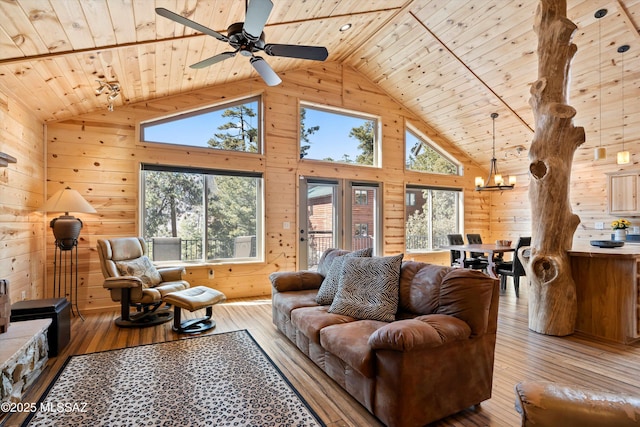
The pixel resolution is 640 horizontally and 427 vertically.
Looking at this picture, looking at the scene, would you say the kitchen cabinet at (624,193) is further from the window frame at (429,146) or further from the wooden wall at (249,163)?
the window frame at (429,146)

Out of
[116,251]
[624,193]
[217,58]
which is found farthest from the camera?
[624,193]

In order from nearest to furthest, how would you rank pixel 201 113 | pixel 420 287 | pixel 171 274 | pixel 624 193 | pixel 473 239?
pixel 420 287 < pixel 171 274 < pixel 201 113 < pixel 624 193 < pixel 473 239

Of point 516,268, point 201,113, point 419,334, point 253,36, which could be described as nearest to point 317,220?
point 201,113

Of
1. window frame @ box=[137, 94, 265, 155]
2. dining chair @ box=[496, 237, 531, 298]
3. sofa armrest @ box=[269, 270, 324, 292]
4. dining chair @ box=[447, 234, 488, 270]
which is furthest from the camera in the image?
dining chair @ box=[447, 234, 488, 270]

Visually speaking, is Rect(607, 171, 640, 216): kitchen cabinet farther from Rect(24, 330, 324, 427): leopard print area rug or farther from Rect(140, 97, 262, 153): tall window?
Rect(24, 330, 324, 427): leopard print area rug

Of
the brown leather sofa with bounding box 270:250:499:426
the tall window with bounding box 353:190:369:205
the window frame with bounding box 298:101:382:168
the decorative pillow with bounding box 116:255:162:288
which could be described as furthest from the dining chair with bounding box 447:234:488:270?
the decorative pillow with bounding box 116:255:162:288

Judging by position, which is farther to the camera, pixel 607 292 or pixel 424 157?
pixel 424 157

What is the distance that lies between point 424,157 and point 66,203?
20.6ft

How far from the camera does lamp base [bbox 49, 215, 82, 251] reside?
12.2 ft

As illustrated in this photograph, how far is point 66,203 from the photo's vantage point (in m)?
3.74

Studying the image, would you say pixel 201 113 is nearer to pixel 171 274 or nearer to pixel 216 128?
pixel 216 128

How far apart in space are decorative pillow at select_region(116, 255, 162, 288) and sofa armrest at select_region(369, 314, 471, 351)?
3027 millimetres

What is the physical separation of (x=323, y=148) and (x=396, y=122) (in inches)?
69.9

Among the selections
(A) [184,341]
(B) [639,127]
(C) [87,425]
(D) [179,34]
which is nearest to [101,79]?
(D) [179,34]
